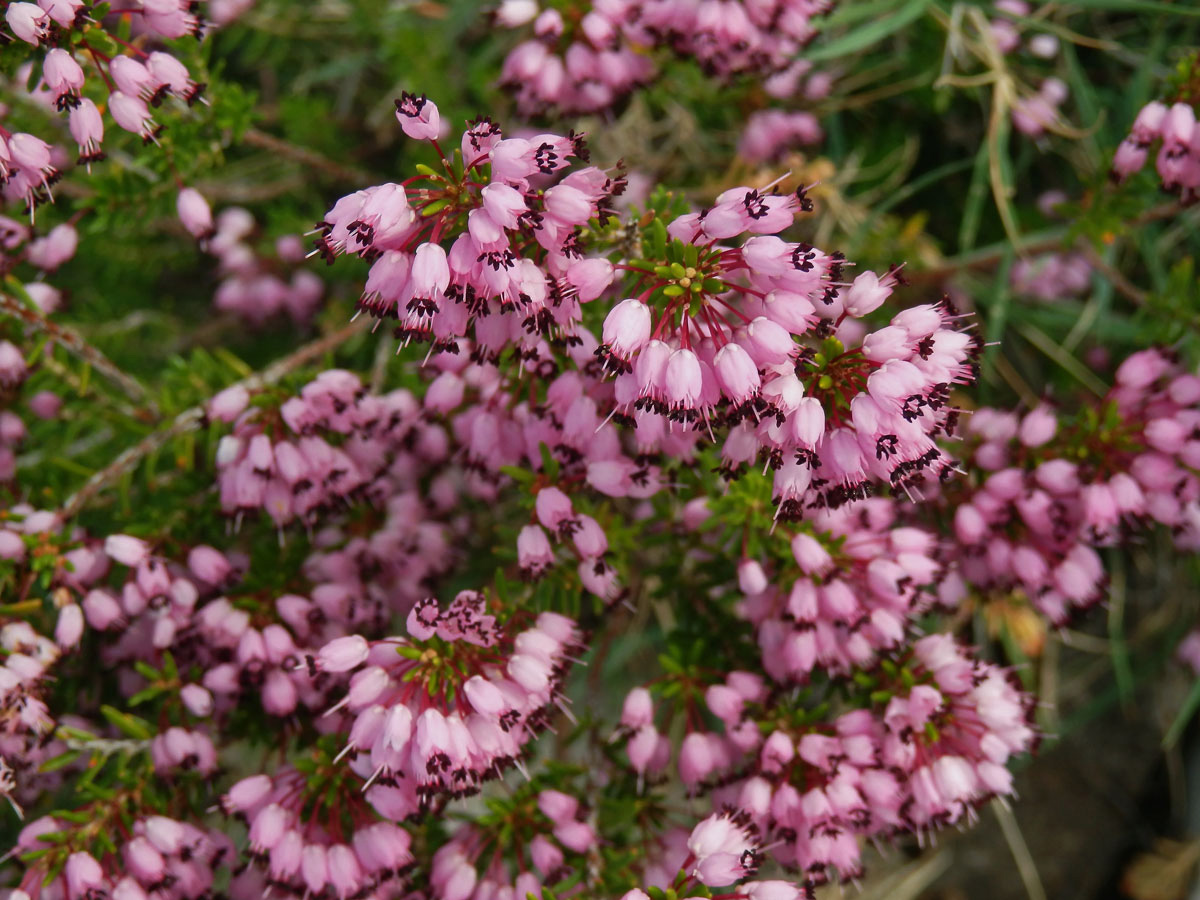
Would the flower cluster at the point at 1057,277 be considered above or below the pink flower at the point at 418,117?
below

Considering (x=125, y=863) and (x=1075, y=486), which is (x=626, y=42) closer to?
(x=1075, y=486)

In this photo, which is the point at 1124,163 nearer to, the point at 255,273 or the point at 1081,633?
the point at 1081,633

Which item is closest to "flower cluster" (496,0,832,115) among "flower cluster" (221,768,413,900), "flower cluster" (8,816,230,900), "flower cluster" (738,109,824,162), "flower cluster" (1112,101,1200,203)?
"flower cluster" (738,109,824,162)

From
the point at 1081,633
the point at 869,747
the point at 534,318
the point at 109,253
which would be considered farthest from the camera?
the point at 1081,633

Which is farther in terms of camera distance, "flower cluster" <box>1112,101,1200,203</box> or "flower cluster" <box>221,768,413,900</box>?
"flower cluster" <box>1112,101,1200,203</box>

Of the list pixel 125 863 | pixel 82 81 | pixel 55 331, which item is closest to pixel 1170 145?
pixel 82 81

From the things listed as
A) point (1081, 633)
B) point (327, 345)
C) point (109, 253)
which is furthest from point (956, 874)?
point (109, 253)

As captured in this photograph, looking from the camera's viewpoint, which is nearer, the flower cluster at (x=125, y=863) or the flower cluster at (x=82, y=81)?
the flower cluster at (x=82, y=81)

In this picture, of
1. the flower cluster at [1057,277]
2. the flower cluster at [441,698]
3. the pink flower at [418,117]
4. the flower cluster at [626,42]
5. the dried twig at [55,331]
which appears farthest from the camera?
the flower cluster at [1057,277]

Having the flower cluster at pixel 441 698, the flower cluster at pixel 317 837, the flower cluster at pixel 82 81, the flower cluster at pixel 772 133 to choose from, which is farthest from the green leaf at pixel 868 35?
the flower cluster at pixel 317 837

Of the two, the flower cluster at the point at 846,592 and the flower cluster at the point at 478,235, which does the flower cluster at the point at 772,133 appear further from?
the flower cluster at the point at 478,235

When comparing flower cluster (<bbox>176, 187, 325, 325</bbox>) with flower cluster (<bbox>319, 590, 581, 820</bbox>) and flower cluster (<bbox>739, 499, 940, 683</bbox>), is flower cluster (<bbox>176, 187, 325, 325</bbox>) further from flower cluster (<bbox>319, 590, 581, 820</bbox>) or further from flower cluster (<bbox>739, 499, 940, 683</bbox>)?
flower cluster (<bbox>739, 499, 940, 683</bbox>)
